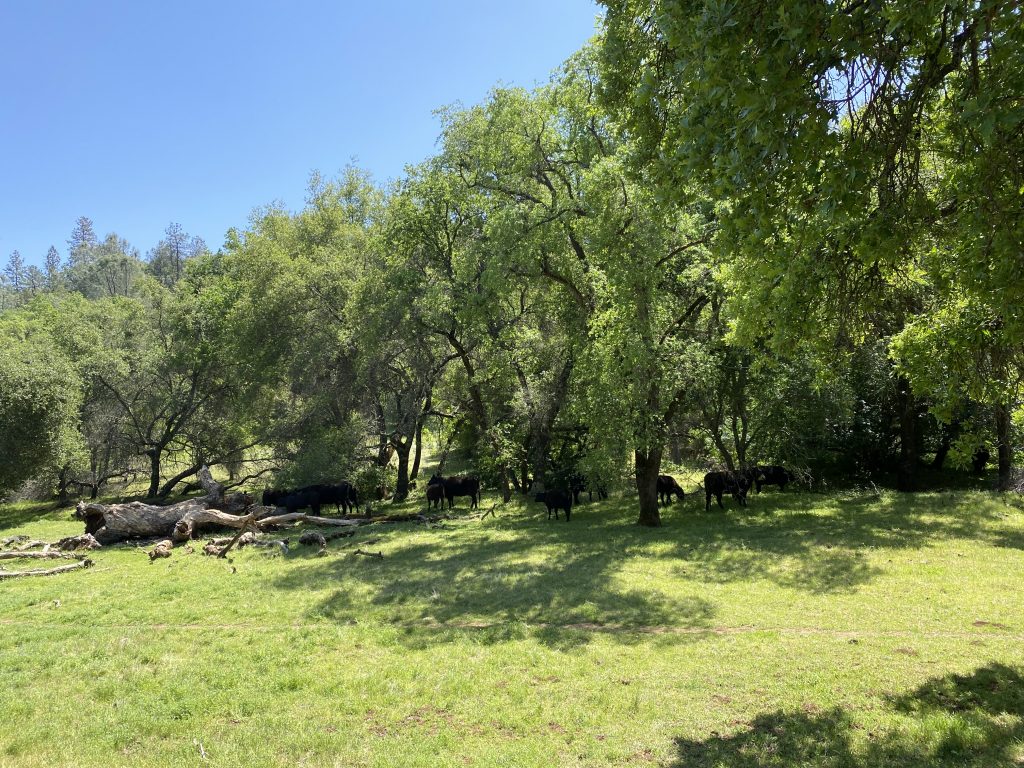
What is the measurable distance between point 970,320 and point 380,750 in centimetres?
875

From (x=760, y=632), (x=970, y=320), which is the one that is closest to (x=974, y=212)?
(x=970, y=320)

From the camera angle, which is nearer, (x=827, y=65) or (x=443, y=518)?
(x=827, y=65)

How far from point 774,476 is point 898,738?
20.2 metres

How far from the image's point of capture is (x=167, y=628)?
1011 centimetres

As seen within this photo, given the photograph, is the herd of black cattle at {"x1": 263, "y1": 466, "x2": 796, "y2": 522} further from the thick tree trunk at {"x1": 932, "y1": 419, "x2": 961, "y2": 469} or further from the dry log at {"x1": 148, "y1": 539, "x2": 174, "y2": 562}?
the dry log at {"x1": 148, "y1": 539, "x2": 174, "y2": 562}

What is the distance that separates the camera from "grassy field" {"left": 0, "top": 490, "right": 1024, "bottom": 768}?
6.11 metres

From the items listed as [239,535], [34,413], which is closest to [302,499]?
[239,535]

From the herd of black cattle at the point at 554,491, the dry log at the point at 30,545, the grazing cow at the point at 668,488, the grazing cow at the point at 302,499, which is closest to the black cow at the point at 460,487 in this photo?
the herd of black cattle at the point at 554,491

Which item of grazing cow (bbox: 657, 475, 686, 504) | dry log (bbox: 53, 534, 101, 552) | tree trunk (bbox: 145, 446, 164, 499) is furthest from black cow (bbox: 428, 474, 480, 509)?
tree trunk (bbox: 145, 446, 164, 499)

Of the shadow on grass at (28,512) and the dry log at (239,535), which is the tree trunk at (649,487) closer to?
the dry log at (239,535)

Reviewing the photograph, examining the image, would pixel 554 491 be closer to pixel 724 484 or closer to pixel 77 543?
pixel 724 484

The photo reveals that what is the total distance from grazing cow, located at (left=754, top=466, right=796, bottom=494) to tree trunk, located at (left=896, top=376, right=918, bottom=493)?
4273 millimetres

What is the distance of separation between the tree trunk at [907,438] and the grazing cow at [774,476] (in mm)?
4273

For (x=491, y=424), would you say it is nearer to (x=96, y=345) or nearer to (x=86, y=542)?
(x=86, y=542)
